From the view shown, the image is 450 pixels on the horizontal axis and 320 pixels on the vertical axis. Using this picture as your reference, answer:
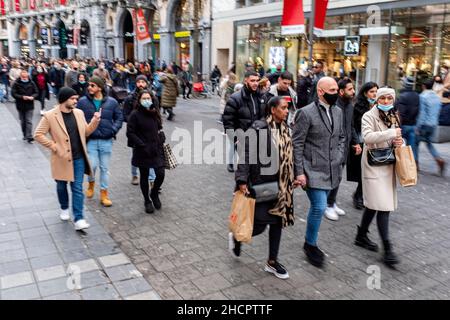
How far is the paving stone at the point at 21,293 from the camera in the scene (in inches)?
155

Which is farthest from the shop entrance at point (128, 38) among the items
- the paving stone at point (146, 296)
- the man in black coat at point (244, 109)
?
the paving stone at point (146, 296)

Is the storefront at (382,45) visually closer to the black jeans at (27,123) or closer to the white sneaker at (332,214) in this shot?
the black jeans at (27,123)

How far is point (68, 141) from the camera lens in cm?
529

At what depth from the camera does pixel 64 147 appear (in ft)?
17.3

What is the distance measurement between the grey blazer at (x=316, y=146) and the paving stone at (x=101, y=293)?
2.07 metres

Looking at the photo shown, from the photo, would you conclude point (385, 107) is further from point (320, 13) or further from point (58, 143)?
point (320, 13)

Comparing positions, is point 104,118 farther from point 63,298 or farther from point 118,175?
point 63,298

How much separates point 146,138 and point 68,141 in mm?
1164

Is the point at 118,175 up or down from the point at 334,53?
down

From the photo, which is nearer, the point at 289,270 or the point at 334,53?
the point at 289,270

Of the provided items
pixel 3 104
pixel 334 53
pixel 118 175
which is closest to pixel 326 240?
pixel 118 175

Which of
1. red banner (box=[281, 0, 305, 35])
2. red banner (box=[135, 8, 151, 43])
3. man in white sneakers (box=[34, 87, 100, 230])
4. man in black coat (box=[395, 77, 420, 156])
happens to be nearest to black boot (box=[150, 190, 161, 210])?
man in white sneakers (box=[34, 87, 100, 230])

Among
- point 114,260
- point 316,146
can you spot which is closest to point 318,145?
point 316,146
